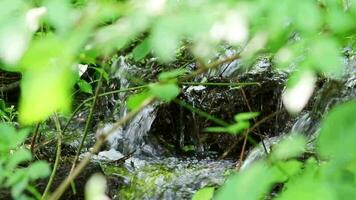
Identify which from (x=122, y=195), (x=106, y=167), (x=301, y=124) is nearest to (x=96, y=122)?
(x=106, y=167)

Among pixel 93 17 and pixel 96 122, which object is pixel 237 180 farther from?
pixel 96 122

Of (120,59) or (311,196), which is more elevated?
(311,196)

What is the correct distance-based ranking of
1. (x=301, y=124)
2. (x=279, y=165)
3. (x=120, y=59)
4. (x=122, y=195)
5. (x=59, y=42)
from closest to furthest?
(x=59, y=42), (x=279, y=165), (x=122, y=195), (x=301, y=124), (x=120, y=59)

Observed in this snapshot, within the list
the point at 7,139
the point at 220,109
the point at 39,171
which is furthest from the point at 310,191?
the point at 220,109

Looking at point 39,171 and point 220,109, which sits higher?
point 39,171

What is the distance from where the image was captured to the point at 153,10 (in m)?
0.58

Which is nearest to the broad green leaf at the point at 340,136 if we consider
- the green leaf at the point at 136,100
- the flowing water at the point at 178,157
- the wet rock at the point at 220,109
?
the green leaf at the point at 136,100

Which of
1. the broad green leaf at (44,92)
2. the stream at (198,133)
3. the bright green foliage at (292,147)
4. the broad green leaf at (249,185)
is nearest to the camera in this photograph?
the broad green leaf at (44,92)

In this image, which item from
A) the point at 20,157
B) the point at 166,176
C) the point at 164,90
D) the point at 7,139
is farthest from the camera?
the point at 166,176

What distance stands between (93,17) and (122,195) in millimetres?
3200

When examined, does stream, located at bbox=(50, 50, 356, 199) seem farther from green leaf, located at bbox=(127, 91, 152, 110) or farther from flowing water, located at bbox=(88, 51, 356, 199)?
green leaf, located at bbox=(127, 91, 152, 110)

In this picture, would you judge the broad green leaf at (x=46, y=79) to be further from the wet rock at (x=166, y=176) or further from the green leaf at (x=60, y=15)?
the wet rock at (x=166, y=176)

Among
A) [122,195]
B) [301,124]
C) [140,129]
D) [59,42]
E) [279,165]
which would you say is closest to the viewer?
[59,42]

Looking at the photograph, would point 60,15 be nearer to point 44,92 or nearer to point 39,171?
point 44,92
